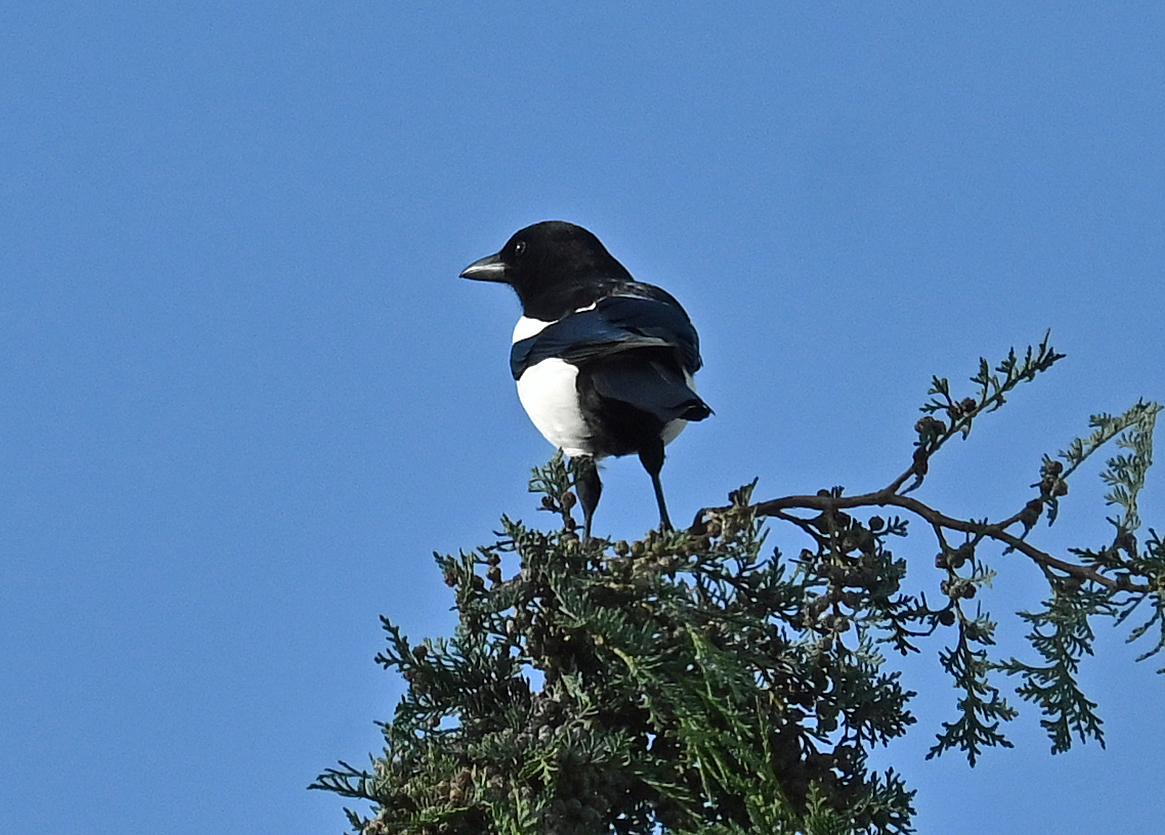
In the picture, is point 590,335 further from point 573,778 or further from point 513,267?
point 573,778

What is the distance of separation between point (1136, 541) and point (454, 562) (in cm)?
133

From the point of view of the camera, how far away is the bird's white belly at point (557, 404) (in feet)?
16.0

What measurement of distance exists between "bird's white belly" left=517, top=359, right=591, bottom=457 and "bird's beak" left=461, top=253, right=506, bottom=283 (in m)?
1.25

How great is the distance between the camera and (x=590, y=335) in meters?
4.72

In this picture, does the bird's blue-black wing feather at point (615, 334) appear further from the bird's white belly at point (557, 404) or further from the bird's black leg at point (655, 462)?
the bird's black leg at point (655, 462)

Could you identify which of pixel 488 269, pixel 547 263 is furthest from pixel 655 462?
pixel 488 269

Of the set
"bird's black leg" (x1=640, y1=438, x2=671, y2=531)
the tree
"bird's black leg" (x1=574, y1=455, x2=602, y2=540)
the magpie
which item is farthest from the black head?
the tree

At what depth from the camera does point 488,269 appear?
20.6ft

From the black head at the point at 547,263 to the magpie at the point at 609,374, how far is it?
42 cm

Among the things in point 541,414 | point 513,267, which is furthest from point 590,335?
A: point 513,267

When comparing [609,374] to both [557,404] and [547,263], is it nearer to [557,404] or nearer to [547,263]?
[557,404]

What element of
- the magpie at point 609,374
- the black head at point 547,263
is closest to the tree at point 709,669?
the magpie at point 609,374

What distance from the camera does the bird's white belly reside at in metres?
4.88

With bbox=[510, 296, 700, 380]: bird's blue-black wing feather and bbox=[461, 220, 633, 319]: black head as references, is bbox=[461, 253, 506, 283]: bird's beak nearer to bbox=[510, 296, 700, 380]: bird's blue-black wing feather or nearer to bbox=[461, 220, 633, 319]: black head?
bbox=[461, 220, 633, 319]: black head
